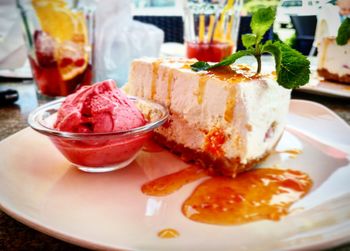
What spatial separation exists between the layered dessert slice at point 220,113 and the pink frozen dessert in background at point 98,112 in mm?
138

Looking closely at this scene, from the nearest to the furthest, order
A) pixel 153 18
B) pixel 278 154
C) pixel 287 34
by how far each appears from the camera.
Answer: pixel 278 154 → pixel 287 34 → pixel 153 18

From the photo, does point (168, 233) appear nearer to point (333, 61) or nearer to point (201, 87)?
point (201, 87)

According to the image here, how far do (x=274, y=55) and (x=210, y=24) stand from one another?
1.07 metres

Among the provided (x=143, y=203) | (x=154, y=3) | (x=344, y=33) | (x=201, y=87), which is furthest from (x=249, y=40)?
(x=154, y=3)

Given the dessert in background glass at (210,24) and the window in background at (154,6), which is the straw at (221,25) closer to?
the dessert in background glass at (210,24)

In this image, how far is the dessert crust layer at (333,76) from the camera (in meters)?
1.89

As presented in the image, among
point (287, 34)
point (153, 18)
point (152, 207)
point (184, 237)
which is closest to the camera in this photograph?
point (184, 237)

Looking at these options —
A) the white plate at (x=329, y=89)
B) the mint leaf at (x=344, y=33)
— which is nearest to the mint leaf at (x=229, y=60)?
the white plate at (x=329, y=89)

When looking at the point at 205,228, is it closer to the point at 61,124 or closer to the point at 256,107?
the point at 256,107

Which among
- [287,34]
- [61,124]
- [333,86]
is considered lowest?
[333,86]

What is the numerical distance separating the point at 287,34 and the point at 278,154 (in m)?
0.80

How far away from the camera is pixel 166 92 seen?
3.64ft

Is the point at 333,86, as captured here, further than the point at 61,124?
Yes

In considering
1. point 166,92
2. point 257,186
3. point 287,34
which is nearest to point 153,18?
point 287,34
